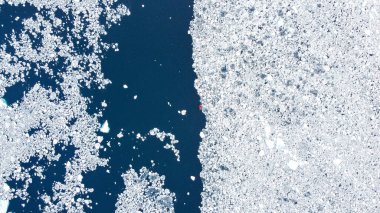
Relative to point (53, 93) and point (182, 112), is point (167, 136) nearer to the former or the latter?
point (182, 112)

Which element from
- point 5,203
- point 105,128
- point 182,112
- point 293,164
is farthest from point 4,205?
point 293,164

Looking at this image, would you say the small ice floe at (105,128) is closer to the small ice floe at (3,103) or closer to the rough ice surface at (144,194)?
the rough ice surface at (144,194)

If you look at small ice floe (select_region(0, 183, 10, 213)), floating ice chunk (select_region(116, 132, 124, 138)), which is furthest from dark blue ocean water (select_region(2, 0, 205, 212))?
small ice floe (select_region(0, 183, 10, 213))

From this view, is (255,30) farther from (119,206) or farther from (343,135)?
(119,206)

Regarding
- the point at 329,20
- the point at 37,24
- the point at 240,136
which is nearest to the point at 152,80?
the point at 240,136

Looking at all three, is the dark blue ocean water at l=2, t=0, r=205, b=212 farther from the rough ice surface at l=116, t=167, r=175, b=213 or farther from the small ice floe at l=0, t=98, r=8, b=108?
the small ice floe at l=0, t=98, r=8, b=108

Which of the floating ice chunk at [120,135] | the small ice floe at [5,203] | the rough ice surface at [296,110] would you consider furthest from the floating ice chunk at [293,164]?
the small ice floe at [5,203]
